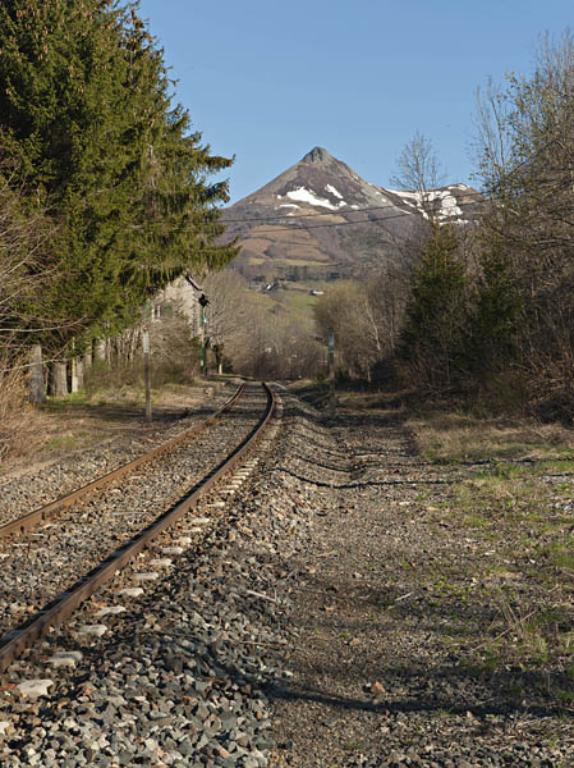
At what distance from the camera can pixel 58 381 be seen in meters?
29.7

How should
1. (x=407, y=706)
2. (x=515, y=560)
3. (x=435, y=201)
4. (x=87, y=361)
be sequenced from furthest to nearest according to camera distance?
Answer: (x=435, y=201) < (x=87, y=361) < (x=515, y=560) < (x=407, y=706)

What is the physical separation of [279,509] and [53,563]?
140 inches

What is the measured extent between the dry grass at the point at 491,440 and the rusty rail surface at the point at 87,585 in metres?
5.77

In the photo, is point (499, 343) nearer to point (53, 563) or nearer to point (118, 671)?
point (53, 563)

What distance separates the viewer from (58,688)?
488cm

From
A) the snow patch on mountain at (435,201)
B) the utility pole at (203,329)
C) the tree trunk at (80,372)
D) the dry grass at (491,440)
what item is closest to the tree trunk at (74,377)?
the tree trunk at (80,372)

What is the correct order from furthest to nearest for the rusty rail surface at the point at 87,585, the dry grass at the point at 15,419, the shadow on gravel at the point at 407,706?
the dry grass at the point at 15,419 < the rusty rail surface at the point at 87,585 < the shadow on gravel at the point at 407,706

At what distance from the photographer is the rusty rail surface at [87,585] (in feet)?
18.1

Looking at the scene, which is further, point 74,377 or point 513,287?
point 74,377

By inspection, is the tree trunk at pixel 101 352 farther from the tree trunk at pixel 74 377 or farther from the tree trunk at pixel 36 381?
the tree trunk at pixel 36 381

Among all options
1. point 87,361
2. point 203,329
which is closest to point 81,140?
point 87,361

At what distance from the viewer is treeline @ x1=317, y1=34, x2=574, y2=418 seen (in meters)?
18.6

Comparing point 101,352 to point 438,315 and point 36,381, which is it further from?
point 438,315

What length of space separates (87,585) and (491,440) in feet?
41.5
